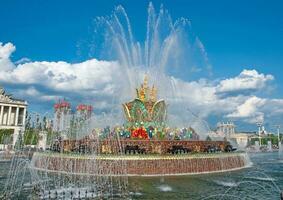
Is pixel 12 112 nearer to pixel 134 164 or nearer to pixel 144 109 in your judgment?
pixel 144 109

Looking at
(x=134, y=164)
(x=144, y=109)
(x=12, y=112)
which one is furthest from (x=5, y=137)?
(x=134, y=164)

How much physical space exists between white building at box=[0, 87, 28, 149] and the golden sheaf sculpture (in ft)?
265

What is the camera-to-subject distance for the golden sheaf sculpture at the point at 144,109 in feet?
127

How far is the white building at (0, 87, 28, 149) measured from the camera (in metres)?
112

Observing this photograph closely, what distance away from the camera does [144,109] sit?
38938 mm

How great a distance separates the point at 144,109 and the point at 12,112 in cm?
9120

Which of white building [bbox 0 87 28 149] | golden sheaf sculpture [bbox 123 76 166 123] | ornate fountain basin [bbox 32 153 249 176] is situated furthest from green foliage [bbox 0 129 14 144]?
ornate fountain basin [bbox 32 153 249 176]

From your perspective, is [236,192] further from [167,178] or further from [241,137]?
[241,137]

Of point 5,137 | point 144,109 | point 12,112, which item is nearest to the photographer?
point 144,109

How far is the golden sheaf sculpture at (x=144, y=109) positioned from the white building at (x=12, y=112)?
80806mm

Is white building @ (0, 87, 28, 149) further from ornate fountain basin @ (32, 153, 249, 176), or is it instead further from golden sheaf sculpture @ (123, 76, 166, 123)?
ornate fountain basin @ (32, 153, 249, 176)

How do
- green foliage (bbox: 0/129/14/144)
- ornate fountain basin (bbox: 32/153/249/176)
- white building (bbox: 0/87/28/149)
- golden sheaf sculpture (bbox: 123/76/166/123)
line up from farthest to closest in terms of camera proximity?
1. white building (bbox: 0/87/28/149)
2. green foliage (bbox: 0/129/14/144)
3. golden sheaf sculpture (bbox: 123/76/166/123)
4. ornate fountain basin (bbox: 32/153/249/176)

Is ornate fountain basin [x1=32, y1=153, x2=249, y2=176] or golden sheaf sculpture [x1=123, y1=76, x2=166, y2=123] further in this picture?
golden sheaf sculpture [x1=123, y1=76, x2=166, y2=123]

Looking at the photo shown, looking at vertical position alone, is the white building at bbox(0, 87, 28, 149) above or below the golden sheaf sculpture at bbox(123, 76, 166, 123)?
above
